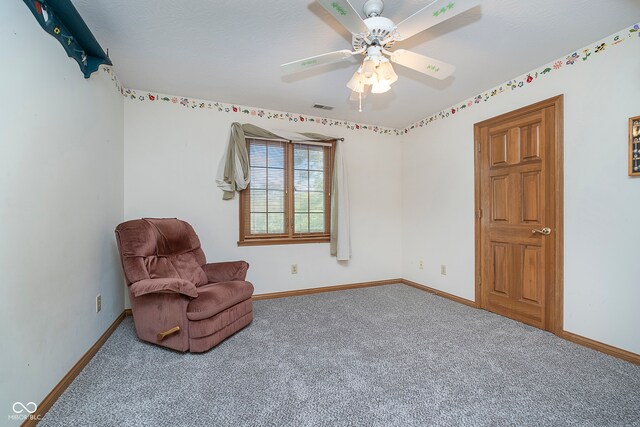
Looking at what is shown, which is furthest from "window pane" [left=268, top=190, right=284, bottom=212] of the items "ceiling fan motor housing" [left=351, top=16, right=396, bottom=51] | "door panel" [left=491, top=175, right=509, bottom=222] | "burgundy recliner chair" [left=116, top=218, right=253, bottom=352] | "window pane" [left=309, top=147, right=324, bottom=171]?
"door panel" [left=491, top=175, right=509, bottom=222]

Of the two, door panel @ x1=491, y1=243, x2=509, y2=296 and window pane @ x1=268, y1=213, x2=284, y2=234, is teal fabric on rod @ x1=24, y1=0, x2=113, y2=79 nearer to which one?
window pane @ x1=268, y1=213, x2=284, y2=234

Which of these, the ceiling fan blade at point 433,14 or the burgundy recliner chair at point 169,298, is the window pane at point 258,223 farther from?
the ceiling fan blade at point 433,14

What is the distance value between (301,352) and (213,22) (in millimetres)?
2396

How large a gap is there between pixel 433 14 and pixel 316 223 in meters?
2.70

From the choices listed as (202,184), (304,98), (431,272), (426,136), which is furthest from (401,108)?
(202,184)

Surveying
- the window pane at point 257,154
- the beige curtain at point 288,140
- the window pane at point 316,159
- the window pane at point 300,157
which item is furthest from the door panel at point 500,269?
the window pane at point 257,154

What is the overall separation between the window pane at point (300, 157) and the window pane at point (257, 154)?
0.39 metres

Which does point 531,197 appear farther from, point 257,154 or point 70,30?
point 70,30

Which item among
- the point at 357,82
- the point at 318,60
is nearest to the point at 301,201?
the point at 357,82

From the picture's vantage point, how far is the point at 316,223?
3.82m

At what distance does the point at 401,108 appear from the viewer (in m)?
3.45

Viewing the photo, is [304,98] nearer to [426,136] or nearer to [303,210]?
[303,210]

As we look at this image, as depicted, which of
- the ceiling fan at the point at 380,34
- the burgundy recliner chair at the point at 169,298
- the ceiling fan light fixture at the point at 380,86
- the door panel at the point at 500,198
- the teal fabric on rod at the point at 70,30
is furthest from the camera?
the door panel at the point at 500,198

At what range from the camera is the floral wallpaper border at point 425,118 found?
2.12m
